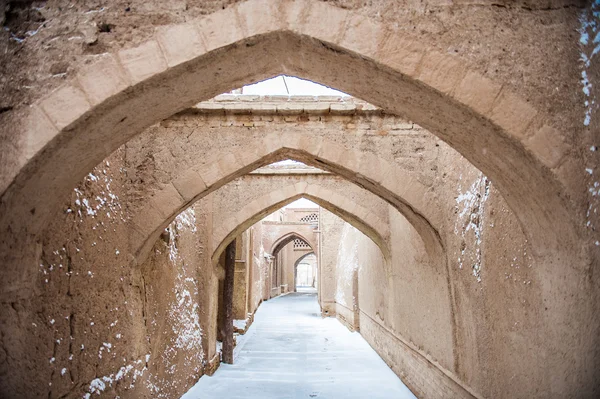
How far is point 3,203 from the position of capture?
171 centimetres

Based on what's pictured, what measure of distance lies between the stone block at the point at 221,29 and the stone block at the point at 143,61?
22cm

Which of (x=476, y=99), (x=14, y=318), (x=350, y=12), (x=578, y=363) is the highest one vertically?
(x=350, y=12)

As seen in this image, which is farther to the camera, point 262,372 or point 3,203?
point 262,372

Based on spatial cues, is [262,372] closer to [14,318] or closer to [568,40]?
[14,318]

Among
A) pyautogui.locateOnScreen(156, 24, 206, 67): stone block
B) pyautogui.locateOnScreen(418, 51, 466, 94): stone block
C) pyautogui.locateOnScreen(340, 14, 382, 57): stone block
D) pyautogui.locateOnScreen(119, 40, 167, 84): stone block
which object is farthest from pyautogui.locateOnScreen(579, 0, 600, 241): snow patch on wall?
pyautogui.locateOnScreen(119, 40, 167, 84): stone block

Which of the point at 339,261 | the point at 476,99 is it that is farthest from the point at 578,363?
the point at 339,261

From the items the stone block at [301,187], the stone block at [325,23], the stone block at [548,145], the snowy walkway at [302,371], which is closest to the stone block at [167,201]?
the snowy walkway at [302,371]

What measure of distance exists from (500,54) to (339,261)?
1212cm

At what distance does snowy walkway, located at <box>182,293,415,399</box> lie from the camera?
523cm

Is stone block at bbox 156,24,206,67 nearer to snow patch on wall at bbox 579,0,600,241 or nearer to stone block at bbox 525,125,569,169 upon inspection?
stone block at bbox 525,125,569,169

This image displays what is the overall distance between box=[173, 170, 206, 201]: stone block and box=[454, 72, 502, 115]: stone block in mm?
2984

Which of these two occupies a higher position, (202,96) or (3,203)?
(202,96)

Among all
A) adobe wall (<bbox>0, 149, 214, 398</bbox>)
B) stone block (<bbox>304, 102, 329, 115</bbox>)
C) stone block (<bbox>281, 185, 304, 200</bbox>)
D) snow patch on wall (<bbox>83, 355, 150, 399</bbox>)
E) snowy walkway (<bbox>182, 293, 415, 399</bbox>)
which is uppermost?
stone block (<bbox>304, 102, 329, 115</bbox>)

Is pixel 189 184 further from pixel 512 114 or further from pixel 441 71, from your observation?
pixel 512 114
